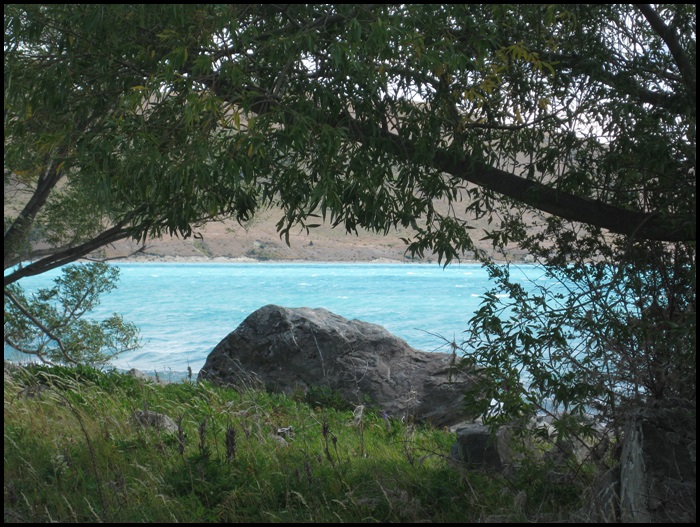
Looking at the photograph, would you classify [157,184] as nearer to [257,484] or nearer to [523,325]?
[257,484]

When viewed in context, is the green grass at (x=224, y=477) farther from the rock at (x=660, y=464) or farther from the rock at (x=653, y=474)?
the rock at (x=660, y=464)

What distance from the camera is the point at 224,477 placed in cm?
474

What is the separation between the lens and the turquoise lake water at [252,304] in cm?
2803

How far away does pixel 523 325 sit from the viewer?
4645 millimetres

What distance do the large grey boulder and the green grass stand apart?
2.73 meters

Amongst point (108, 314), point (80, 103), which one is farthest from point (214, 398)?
point (108, 314)

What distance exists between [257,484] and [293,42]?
2.84m

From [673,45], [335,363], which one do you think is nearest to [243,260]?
[335,363]

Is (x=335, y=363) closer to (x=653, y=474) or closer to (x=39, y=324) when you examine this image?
(x=39, y=324)

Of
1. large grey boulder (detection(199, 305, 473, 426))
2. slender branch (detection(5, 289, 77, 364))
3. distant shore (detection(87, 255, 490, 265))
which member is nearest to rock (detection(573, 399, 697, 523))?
large grey boulder (detection(199, 305, 473, 426))

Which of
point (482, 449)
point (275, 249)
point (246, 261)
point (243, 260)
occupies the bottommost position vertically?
point (246, 261)

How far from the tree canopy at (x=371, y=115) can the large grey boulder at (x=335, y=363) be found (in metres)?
4.64

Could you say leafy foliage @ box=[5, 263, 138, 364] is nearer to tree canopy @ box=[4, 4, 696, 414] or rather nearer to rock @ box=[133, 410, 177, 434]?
rock @ box=[133, 410, 177, 434]

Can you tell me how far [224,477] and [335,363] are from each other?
18.1 ft
